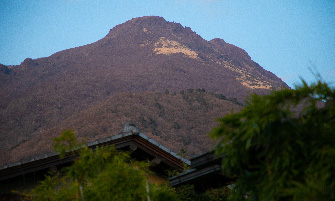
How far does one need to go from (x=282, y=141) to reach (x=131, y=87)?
75.3m

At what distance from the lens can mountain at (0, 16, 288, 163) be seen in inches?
1924

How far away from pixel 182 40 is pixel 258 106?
110 meters

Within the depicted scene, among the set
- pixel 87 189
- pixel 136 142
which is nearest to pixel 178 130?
pixel 136 142

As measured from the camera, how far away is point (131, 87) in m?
78.3

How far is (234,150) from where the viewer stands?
3914 millimetres

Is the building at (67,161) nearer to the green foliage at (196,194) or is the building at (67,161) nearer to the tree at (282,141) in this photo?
the green foliage at (196,194)

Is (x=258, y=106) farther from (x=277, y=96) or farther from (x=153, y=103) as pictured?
(x=153, y=103)

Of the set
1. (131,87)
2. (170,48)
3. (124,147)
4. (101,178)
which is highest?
(170,48)

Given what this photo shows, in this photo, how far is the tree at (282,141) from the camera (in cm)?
332

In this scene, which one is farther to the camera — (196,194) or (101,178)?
(196,194)

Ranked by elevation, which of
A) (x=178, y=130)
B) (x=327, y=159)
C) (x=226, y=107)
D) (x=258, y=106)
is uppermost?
(x=226, y=107)

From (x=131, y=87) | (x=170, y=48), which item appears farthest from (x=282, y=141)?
(x=170, y=48)

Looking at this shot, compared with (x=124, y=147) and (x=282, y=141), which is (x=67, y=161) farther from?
(x=282, y=141)

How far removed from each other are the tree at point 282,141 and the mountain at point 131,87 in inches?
1187
